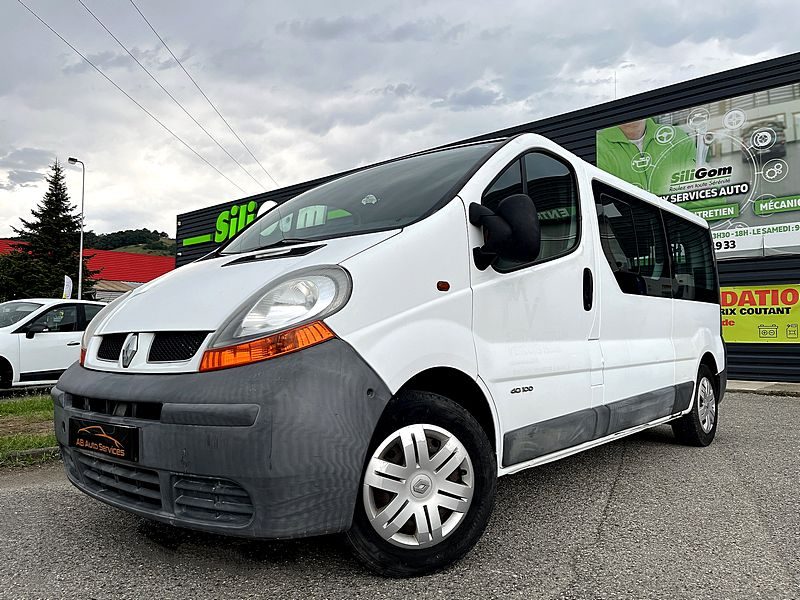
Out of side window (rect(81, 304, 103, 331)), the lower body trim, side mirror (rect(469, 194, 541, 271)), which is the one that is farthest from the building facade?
side window (rect(81, 304, 103, 331))

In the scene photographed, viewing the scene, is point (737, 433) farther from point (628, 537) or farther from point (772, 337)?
point (772, 337)

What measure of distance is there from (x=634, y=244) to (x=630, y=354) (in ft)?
2.60

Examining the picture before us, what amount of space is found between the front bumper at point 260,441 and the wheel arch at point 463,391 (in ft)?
1.04

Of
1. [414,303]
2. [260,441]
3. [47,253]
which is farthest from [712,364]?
[47,253]

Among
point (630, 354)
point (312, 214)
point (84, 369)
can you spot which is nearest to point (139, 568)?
point (84, 369)

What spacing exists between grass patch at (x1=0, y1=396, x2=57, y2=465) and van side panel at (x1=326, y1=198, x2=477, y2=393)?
11.4ft

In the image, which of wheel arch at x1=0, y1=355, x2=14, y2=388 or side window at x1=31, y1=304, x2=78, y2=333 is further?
side window at x1=31, y1=304, x2=78, y2=333

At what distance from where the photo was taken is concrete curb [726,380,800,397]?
8.86 metres

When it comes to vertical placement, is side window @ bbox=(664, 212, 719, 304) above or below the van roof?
below

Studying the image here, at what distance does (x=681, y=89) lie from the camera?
429 inches

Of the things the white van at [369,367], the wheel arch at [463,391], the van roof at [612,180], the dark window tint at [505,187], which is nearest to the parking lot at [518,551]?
the white van at [369,367]

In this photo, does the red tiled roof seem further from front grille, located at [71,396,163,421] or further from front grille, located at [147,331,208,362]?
front grille, located at [147,331,208,362]

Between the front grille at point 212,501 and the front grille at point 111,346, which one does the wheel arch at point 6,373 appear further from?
the front grille at point 212,501

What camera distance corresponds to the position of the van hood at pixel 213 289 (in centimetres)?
224
